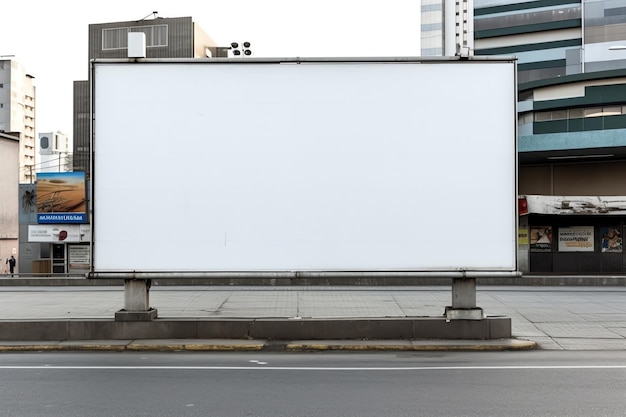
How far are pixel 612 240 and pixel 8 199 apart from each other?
32.6 m

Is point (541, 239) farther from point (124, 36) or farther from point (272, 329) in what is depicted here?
point (124, 36)

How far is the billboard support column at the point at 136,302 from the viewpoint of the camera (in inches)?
475

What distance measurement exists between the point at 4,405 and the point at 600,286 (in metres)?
21.9

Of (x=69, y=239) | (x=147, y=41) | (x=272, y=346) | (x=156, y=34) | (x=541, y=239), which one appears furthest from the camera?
(x=156, y=34)

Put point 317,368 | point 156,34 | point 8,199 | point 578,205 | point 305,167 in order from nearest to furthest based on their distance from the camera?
point 317,368, point 305,167, point 578,205, point 8,199, point 156,34

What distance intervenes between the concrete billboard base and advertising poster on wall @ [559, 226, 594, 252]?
73.5 feet

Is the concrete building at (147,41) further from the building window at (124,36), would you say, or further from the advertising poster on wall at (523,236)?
the advertising poster on wall at (523,236)

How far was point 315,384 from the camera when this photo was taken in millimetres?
8766

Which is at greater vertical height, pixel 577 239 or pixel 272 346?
pixel 577 239

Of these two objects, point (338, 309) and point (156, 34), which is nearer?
point (338, 309)

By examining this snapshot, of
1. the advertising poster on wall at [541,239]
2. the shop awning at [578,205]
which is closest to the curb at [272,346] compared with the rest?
the shop awning at [578,205]

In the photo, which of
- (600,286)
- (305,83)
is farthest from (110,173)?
(600,286)

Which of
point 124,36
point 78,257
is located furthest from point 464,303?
point 124,36

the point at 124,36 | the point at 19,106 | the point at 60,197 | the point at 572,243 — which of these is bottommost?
the point at 572,243
